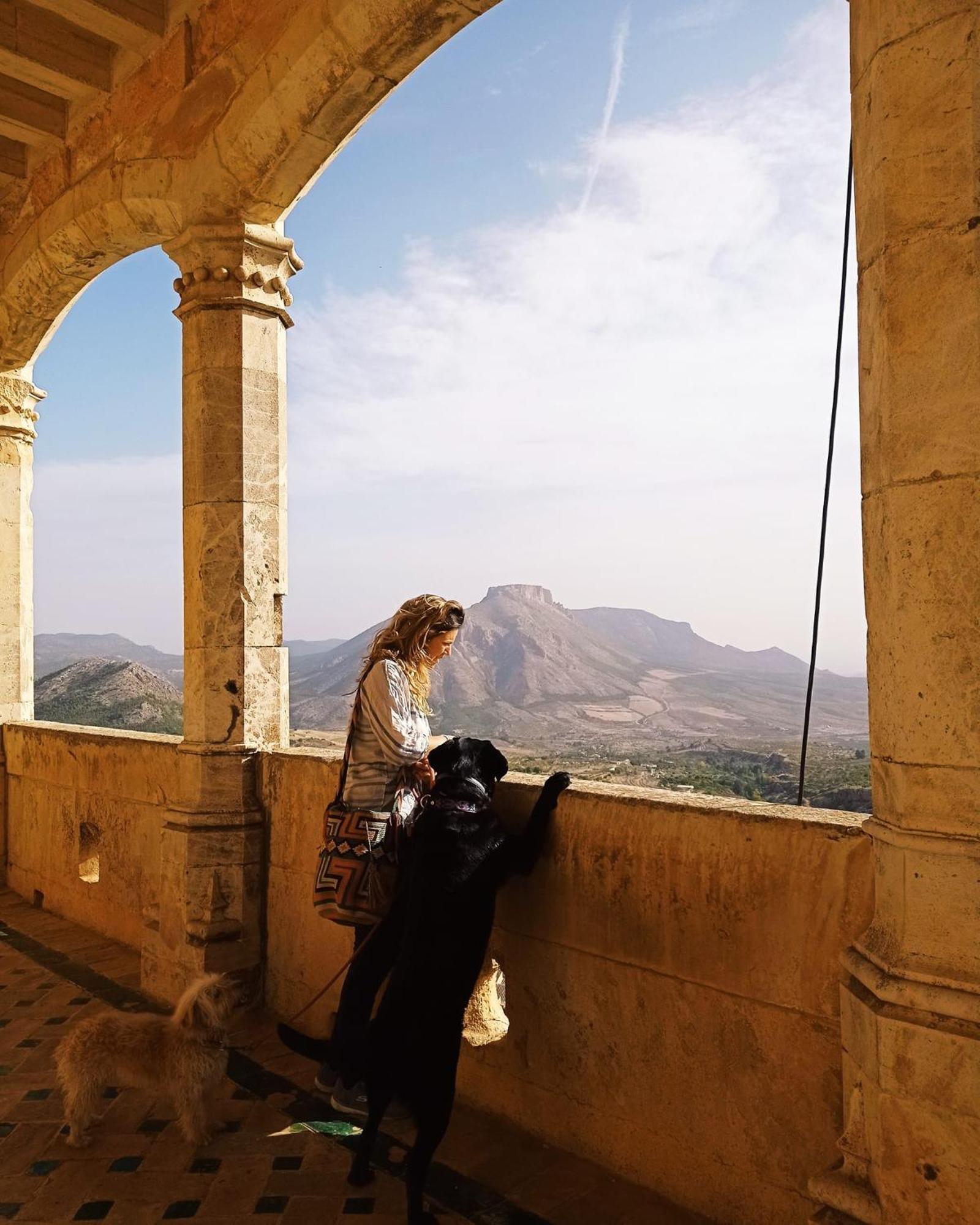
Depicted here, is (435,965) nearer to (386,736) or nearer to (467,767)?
A: (467,767)

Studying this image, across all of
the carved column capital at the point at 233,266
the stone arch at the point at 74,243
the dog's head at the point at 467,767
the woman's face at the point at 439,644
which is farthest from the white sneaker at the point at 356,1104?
the stone arch at the point at 74,243

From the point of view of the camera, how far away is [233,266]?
13.6 ft

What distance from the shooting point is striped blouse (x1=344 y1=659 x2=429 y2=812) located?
281 cm

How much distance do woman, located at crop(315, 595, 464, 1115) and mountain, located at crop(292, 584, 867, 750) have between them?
61.7ft

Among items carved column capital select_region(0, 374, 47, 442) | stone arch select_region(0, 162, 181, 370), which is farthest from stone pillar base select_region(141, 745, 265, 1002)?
carved column capital select_region(0, 374, 47, 442)

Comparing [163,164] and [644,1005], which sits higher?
[163,164]

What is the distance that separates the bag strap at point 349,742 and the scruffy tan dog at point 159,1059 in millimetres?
718

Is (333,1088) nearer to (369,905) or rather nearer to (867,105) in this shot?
(369,905)

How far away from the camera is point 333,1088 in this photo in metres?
3.04

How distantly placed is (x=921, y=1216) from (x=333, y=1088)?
1929mm

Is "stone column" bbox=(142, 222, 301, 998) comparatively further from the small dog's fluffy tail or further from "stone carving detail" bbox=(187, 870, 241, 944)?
the small dog's fluffy tail

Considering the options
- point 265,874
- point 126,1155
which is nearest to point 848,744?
point 265,874

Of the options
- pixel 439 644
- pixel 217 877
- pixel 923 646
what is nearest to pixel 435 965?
pixel 439 644

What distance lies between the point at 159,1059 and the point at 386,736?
1.25 m
